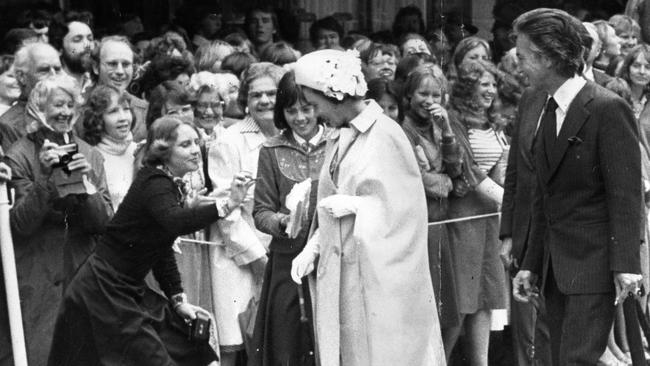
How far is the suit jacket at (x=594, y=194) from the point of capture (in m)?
7.04

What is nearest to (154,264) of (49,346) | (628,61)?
(49,346)

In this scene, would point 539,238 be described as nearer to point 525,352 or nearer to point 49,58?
point 525,352

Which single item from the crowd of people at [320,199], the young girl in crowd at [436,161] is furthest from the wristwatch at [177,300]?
the young girl in crowd at [436,161]

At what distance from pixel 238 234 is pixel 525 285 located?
83.0 inches

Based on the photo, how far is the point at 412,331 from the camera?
723cm

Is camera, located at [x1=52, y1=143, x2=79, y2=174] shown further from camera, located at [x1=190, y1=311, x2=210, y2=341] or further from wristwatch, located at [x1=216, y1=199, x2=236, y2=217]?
camera, located at [x1=190, y1=311, x2=210, y2=341]

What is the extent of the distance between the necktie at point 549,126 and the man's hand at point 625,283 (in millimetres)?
602

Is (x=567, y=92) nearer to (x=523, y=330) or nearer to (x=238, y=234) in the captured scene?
(x=238, y=234)

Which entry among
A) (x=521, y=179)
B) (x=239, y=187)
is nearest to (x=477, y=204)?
(x=521, y=179)

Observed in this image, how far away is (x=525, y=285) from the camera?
739 centimetres

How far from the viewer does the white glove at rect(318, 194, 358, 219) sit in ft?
23.5

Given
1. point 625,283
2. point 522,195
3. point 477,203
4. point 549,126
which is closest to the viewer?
point 625,283

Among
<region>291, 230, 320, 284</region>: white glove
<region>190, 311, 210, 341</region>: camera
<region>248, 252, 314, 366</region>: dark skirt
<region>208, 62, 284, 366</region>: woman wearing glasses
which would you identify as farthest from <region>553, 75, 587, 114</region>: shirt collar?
<region>208, 62, 284, 366</region>: woman wearing glasses

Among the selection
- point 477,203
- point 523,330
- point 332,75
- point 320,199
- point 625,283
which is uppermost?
point 332,75
